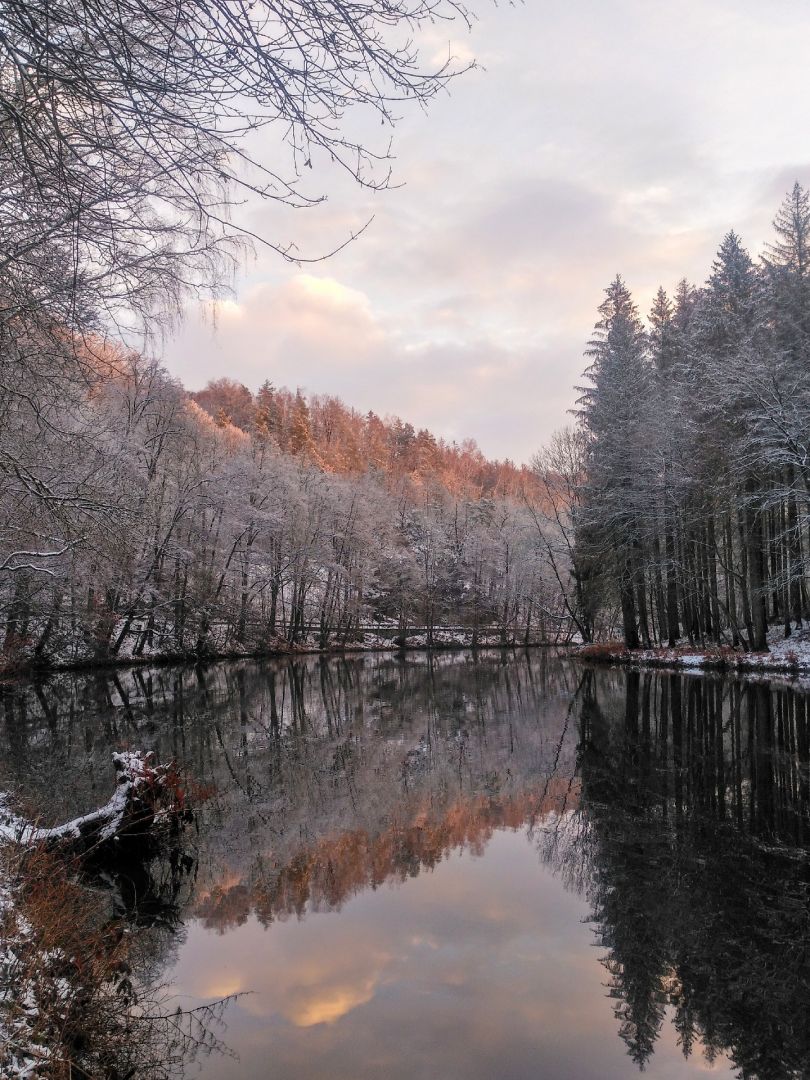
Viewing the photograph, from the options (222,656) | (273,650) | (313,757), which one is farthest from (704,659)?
(273,650)

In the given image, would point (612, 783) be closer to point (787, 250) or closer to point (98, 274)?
point (98, 274)

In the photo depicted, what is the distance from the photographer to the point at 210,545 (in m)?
38.2

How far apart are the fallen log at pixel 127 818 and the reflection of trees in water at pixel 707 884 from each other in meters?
4.54

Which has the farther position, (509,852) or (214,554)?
(214,554)

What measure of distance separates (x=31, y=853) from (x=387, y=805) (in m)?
4.61

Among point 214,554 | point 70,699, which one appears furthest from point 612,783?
point 214,554

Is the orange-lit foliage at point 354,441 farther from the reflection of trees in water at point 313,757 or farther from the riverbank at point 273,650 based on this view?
the reflection of trees in water at point 313,757

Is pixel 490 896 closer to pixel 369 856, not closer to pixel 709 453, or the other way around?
Answer: pixel 369 856

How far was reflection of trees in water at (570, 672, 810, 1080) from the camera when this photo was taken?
4512 mm

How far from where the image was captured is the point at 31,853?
20.7 feet

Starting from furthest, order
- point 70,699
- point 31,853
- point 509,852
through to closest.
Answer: point 70,699 < point 509,852 < point 31,853

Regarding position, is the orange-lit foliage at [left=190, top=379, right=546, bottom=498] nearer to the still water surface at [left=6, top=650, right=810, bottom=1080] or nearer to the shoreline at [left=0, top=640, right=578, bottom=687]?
the shoreline at [left=0, top=640, right=578, bottom=687]

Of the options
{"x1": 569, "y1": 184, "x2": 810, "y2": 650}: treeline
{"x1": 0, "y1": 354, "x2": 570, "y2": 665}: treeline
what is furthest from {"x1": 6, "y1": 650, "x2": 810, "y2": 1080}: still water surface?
{"x1": 569, "y1": 184, "x2": 810, "y2": 650}: treeline

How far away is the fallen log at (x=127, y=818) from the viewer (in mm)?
7047
